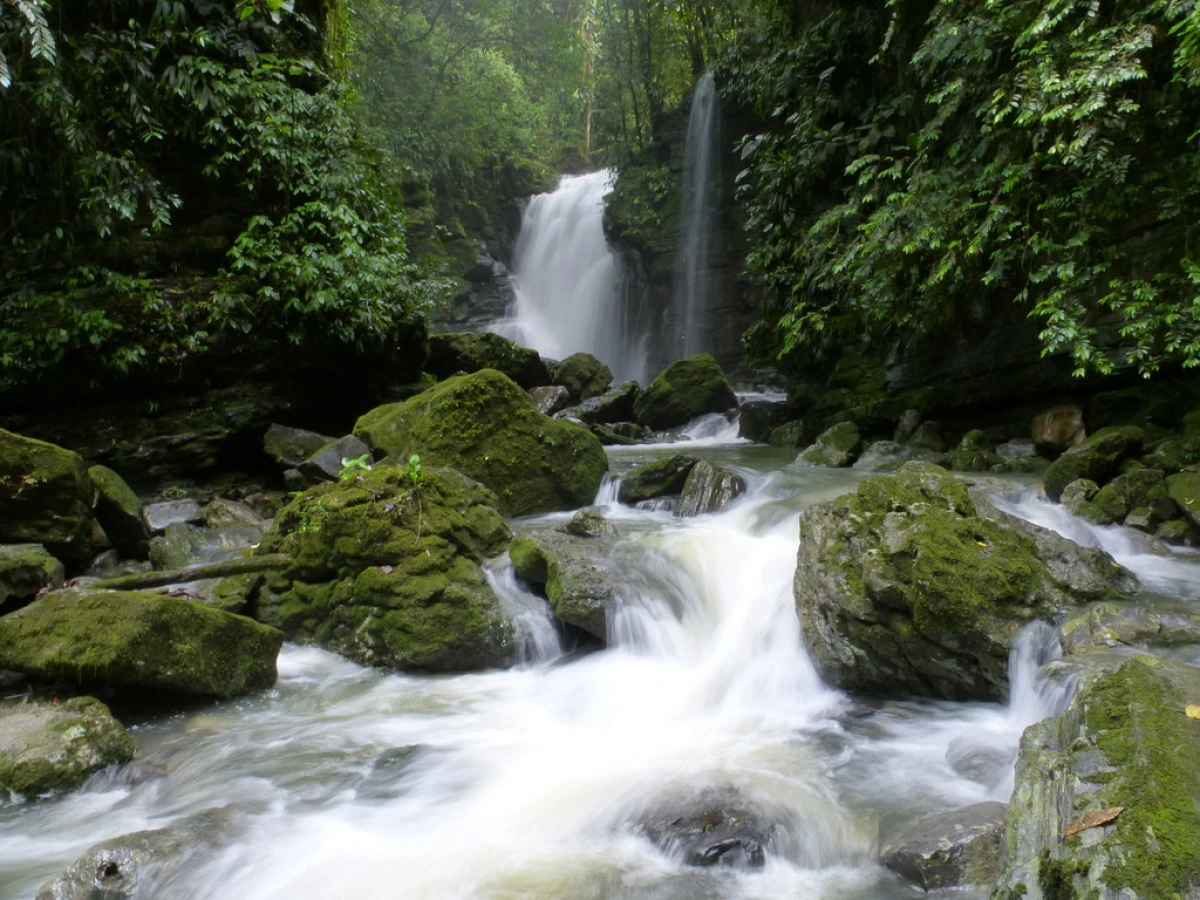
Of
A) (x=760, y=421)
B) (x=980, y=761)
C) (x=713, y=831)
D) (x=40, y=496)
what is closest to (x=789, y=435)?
(x=760, y=421)

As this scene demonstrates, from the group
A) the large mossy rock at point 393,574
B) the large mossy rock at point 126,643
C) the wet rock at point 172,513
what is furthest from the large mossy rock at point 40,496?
the large mossy rock at point 126,643

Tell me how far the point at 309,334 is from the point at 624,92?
1780 centimetres

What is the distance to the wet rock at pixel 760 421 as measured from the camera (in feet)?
44.3

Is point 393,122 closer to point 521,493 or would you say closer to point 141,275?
point 141,275

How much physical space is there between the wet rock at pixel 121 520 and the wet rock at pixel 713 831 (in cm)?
573

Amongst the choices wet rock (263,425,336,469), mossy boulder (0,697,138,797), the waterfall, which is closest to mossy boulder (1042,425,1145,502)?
mossy boulder (0,697,138,797)

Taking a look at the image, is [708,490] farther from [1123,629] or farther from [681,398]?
[681,398]

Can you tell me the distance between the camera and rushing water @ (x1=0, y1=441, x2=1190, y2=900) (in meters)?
3.12

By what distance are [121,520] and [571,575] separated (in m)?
4.36

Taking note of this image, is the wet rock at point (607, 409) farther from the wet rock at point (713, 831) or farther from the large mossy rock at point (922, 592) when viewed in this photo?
the wet rock at point (713, 831)

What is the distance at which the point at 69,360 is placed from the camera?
8.41m

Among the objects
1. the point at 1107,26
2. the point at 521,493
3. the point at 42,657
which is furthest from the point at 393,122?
the point at 42,657

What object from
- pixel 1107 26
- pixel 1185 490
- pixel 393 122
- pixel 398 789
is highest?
pixel 393 122

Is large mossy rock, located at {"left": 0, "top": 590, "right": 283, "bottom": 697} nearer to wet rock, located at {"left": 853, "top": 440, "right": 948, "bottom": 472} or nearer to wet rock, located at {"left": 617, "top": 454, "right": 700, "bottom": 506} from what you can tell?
wet rock, located at {"left": 617, "top": 454, "right": 700, "bottom": 506}
